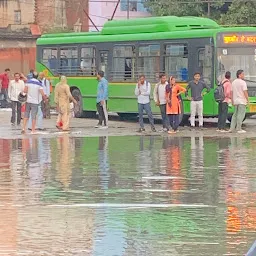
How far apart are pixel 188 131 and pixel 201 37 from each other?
3277 millimetres

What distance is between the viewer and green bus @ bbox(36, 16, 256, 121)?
27453mm

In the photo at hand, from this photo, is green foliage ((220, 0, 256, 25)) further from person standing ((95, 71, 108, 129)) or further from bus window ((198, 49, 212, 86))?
person standing ((95, 71, 108, 129))

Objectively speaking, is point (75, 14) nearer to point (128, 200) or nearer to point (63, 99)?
point (63, 99)

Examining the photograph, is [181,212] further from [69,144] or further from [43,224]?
[69,144]

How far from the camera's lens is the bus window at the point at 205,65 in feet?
89.8

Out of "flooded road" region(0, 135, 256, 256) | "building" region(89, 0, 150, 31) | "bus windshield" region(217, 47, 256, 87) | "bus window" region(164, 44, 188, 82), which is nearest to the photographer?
"flooded road" region(0, 135, 256, 256)

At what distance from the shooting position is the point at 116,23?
31312mm

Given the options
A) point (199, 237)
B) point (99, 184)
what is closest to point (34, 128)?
point (99, 184)

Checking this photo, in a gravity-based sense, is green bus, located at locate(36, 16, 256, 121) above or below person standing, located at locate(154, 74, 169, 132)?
above

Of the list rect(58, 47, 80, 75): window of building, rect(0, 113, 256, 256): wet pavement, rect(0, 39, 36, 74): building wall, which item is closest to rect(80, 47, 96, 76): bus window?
rect(58, 47, 80, 75): window of building

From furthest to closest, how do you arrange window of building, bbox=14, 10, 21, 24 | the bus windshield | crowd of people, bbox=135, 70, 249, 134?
window of building, bbox=14, 10, 21, 24 → the bus windshield → crowd of people, bbox=135, 70, 249, 134

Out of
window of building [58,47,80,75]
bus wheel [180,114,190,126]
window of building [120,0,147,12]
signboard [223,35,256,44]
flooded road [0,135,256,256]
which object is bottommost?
bus wheel [180,114,190,126]

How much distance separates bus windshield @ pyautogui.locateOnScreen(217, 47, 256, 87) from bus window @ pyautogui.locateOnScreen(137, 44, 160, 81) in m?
2.34

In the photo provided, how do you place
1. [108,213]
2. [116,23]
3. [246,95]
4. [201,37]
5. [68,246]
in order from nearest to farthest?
[68,246], [108,213], [246,95], [201,37], [116,23]
